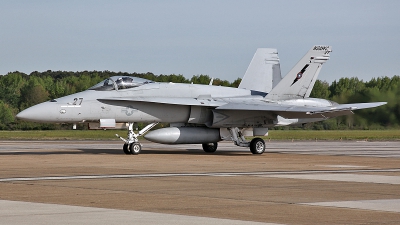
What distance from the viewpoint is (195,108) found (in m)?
25.3

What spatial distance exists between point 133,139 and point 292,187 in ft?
40.1

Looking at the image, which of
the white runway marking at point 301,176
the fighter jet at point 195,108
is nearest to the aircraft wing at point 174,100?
the fighter jet at point 195,108

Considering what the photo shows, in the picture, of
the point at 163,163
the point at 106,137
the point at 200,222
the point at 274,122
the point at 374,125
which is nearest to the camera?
the point at 200,222

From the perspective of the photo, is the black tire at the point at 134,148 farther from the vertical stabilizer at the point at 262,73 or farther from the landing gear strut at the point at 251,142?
the vertical stabilizer at the point at 262,73

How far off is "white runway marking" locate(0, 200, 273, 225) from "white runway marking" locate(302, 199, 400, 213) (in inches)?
88.0

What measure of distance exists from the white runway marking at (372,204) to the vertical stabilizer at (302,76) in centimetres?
1591

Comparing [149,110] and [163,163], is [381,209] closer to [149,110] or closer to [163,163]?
[163,163]

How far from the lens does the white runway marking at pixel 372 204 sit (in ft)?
32.5

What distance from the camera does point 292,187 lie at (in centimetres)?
1288

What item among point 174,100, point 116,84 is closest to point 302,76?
point 174,100

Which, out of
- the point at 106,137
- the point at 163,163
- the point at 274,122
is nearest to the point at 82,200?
the point at 163,163

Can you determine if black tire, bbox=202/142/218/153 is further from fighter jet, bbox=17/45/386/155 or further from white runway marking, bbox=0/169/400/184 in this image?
white runway marking, bbox=0/169/400/184

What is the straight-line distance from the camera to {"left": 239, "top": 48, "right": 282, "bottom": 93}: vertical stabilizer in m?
29.9

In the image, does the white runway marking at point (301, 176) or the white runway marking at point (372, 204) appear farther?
the white runway marking at point (301, 176)
